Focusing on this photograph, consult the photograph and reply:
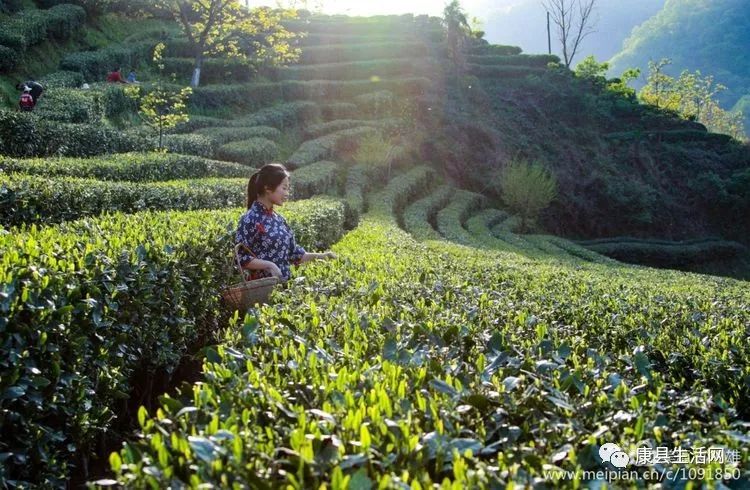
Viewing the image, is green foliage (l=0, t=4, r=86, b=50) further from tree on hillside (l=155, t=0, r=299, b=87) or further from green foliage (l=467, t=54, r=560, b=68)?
green foliage (l=467, t=54, r=560, b=68)

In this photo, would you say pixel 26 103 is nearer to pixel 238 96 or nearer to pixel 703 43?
pixel 238 96

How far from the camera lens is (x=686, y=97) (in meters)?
63.3

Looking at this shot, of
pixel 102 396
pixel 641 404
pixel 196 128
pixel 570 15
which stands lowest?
pixel 102 396

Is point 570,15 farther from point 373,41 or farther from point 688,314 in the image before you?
point 688,314

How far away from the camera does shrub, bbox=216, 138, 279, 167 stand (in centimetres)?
1973

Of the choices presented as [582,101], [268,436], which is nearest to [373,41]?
[582,101]

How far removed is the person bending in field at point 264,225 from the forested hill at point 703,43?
113 metres

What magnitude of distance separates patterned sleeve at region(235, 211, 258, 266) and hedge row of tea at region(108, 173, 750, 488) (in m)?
1.27

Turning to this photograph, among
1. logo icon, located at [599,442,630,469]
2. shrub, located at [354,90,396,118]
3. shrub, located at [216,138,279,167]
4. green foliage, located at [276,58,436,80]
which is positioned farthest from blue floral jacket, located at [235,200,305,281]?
green foliage, located at [276,58,436,80]

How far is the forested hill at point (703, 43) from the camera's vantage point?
109312mm

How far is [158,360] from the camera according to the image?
175 inches

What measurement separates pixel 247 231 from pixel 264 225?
6.6 inches

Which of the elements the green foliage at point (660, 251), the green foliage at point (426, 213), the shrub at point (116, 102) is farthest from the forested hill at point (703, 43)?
the shrub at point (116, 102)

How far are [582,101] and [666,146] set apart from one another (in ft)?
20.1
